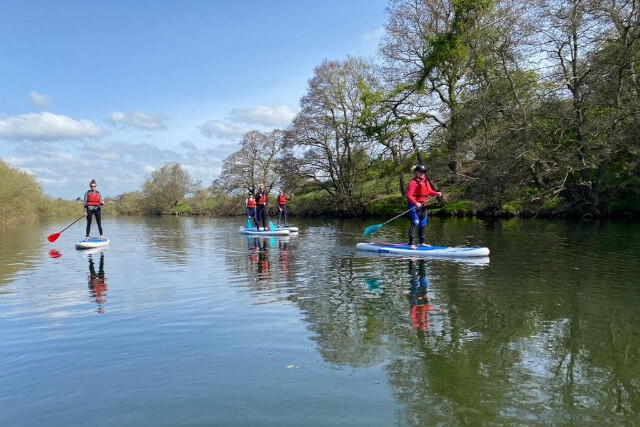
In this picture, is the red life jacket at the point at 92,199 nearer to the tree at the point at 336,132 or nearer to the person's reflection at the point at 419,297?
the person's reflection at the point at 419,297

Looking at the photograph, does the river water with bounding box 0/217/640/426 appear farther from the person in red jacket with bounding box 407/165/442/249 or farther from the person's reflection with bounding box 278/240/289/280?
the person in red jacket with bounding box 407/165/442/249

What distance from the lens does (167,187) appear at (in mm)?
74125

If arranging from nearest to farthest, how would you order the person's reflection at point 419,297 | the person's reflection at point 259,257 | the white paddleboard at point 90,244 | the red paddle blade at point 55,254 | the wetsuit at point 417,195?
the person's reflection at point 419,297 → the person's reflection at point 259,257 → the wetsuit at point 417,195 → the red paddle blade at point 55,254 → the white paddleboard at point 90,244

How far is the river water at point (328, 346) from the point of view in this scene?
3975mm

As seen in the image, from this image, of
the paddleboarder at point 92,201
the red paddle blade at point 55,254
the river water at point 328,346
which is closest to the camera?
the river water at point 328,346

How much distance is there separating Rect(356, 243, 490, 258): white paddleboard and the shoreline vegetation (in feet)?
48.3

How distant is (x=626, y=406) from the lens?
3.82 m

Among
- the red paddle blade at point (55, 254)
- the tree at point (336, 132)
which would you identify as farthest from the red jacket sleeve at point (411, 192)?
the tree at point (336, 132)

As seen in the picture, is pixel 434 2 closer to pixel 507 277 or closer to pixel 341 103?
pixel 341 103

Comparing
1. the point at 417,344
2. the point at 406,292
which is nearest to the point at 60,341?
the point at 417,344

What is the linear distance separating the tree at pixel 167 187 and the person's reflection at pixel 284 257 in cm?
5840

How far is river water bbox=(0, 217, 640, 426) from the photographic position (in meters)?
3.97

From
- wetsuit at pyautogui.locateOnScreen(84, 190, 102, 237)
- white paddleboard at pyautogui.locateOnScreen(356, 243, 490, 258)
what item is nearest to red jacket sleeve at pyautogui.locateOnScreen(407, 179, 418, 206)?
white paddleboard at pyautogui.locateOnScreen(356, 243, 490, 258)

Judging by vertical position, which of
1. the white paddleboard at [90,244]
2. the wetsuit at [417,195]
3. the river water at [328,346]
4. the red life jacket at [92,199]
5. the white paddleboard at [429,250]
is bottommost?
the river water at [328,346]
